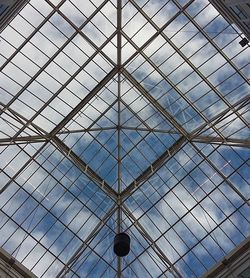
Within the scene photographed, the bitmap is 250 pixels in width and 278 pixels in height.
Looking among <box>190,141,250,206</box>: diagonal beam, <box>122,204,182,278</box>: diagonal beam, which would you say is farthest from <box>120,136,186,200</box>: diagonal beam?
<box>190,141,250,206</box>: diagonal beam

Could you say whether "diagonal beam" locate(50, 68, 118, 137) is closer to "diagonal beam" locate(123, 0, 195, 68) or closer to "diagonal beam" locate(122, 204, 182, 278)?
"diagonal beam" locate(123, 0, 195, 68)

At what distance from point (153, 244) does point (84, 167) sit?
734 cm

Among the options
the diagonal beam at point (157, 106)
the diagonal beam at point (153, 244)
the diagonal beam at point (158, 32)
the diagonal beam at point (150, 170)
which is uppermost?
the diagonal beam at point (158, 32)

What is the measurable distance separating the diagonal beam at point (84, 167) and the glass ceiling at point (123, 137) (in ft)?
0.33

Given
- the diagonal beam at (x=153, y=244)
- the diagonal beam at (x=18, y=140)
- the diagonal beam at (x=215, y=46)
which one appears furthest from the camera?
the diagonal beam at (x=153, y=244)

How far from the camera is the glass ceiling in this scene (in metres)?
30.7

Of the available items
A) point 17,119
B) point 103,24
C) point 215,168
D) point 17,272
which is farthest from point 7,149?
point 215,168

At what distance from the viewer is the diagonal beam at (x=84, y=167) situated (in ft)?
110

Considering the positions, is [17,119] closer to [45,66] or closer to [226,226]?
[45,66]

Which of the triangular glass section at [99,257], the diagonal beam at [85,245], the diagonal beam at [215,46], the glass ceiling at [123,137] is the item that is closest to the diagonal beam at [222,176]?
the glass ceiling at [123,137]

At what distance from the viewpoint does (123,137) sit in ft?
116

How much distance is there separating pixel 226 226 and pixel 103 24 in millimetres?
15719

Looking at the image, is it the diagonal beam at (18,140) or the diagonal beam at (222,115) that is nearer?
the diagonal beam at (18,140)

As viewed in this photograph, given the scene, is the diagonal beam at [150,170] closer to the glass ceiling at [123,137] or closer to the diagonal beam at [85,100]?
the glass ceiling at [123,137]
